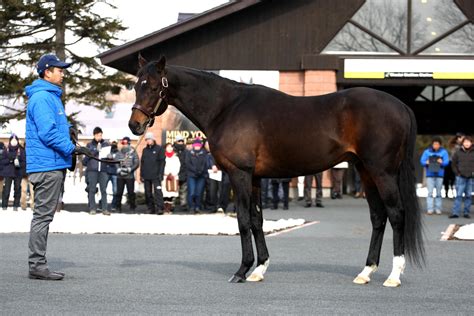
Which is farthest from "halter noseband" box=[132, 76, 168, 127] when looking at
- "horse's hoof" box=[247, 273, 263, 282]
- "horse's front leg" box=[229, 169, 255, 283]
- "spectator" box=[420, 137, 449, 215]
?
"spectator" box=[420, 137, 449, 215]

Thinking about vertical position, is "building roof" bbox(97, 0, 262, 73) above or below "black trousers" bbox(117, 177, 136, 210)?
above

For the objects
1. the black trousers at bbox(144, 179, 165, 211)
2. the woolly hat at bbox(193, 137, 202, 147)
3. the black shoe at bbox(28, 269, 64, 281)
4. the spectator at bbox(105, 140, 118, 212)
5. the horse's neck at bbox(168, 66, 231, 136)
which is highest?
A: the horse's neck at bbox(168, 66, 231, 136)

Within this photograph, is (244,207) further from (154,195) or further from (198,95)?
(154,195)

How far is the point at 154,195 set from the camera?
23.2m

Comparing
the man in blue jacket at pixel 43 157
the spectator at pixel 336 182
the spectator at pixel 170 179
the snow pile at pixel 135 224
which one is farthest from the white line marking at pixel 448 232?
the spectator at pixel 336 182

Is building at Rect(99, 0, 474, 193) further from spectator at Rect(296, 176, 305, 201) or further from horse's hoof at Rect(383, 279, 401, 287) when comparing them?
horse's hoof at Rect(383, 279, 401, 287)

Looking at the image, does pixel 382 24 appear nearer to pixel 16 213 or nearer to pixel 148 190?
pixel 148 190

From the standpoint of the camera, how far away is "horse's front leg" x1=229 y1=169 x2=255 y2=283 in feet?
32.3

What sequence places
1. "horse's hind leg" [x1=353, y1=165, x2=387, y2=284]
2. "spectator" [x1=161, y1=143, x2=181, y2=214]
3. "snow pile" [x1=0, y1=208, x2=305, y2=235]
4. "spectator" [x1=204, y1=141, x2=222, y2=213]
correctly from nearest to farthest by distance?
"horse's hind leg" [x1=353, y1=165, x2=387, y2=284]
"snow pile" [x1=0, y1=208, x2=305, y2=235]
"spectator" [x1=161, y1=143, x2=181, y2=214]
"spectator" [x1=204, y1=141, x2=222, y2=213]

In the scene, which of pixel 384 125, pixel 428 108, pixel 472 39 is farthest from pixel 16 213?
pixel 428 108

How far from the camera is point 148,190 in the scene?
23438 millimetres

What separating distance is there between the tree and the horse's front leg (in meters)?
21.0

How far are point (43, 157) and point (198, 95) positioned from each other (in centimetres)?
188

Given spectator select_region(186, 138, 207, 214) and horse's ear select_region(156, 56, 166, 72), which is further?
spectator select_region(186, 138, 207, 214)
